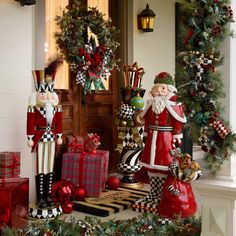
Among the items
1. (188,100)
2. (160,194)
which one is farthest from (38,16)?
(188,100)

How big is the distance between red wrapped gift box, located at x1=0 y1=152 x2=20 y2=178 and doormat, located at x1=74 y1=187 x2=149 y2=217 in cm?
94

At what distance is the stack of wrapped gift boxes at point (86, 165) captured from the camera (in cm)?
465

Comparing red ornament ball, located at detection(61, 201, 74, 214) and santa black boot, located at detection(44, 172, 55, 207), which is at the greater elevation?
santa black boot, located at detection(44, 172, 55, 207)

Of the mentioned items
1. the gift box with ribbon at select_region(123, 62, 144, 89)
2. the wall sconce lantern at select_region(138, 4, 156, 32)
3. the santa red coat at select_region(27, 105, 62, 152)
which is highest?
the wall sconce lantern at select_region(138, 4, 156, 32)

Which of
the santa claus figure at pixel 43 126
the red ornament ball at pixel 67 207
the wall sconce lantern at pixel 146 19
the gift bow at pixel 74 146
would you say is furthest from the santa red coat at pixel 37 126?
the wall sconce lantern at pixel 146 19

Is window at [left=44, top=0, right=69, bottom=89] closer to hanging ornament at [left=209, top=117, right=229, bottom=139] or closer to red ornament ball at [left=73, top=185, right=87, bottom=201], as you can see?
red ornament ball at [left=73, top=185, right=87, bottom=201]

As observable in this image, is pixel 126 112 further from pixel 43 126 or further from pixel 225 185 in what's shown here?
pixel 225 185

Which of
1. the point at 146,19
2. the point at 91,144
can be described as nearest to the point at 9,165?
the point at 91,144

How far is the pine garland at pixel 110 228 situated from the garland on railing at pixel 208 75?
0.63 meters

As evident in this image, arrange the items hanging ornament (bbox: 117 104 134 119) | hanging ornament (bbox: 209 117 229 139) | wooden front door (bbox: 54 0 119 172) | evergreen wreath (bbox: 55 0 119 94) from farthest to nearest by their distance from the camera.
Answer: wooden front door (bbox: 54 0 119 172) < hanging ornament (bbox: 117 104 134 119) < evergreen wreath (bbox: 55 0 119 94) < hanging ornament (bbox: 209 117 229 139)

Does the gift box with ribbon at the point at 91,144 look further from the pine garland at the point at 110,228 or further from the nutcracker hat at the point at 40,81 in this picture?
the pine garland at the point at 110,228

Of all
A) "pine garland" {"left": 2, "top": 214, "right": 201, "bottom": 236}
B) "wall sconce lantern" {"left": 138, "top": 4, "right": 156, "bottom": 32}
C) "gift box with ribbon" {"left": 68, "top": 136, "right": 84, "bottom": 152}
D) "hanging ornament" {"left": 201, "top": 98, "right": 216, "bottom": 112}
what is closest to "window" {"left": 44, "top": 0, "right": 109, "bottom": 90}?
"gift box with ribbon" {"left": 68, "top": 136, "right": 84, "bottom": 152}

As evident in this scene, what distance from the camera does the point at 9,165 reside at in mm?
3588

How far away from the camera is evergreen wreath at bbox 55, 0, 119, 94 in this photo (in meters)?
4.94
